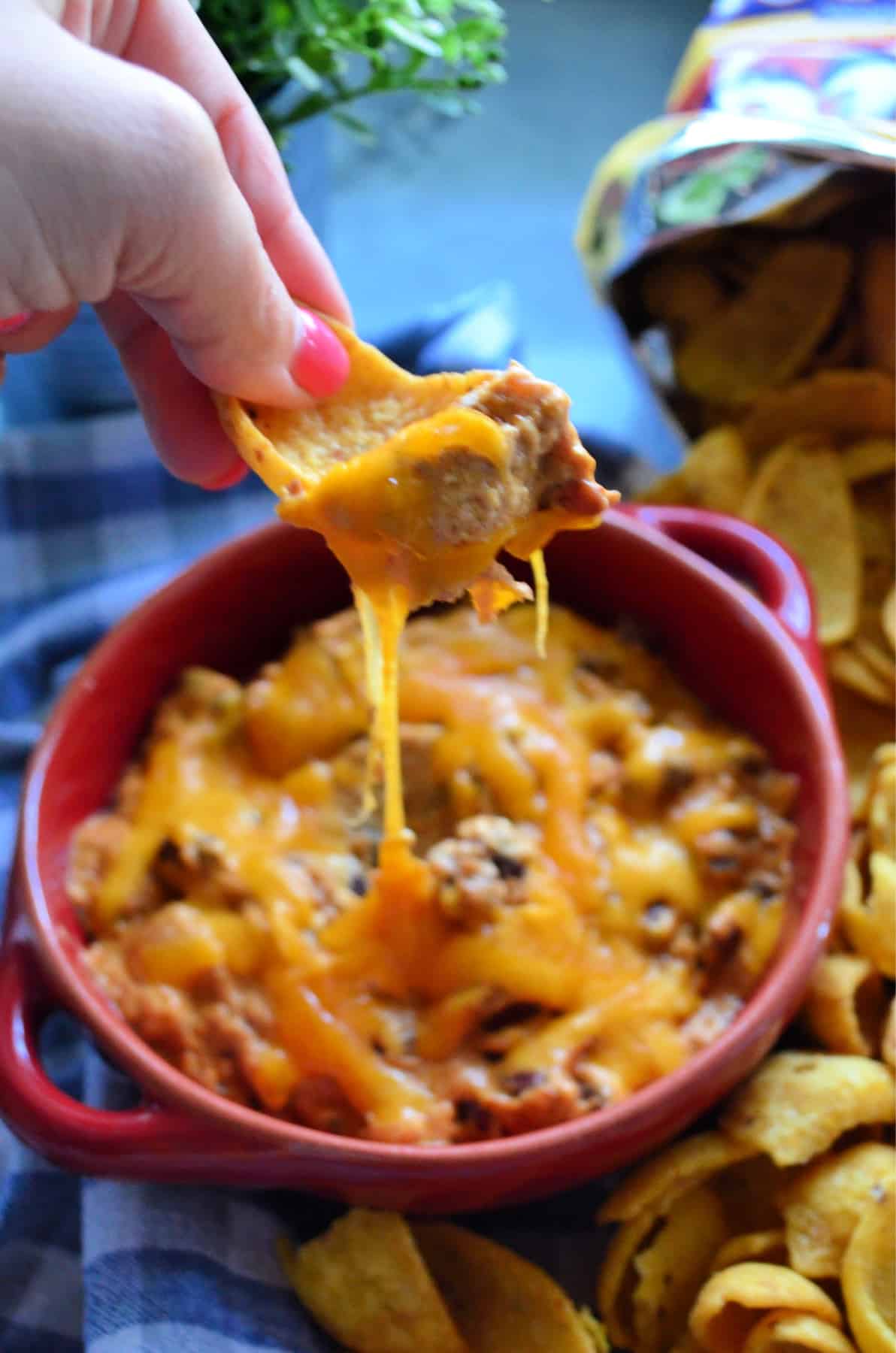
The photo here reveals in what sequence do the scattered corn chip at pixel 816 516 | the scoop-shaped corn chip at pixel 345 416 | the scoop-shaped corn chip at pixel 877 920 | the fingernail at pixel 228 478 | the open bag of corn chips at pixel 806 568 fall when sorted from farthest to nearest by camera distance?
the scattered corn chip at pixel 816 516 → the fingernail at pixel 228 478 → the scoop-shaped corn chip at pixel 877 920 → the open bag of corn chips at pixel 806 568 → the scoop-shaped corn chip at pixel 345 416

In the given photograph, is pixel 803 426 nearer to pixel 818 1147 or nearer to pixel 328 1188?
pixel 818 1147

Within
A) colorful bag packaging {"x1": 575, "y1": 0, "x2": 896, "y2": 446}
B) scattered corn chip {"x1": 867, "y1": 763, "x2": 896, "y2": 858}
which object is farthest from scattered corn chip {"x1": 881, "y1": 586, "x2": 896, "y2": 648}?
colorful bag packaging {"x1": 575, "y1": 0, "x2": 896, "y2": 446}

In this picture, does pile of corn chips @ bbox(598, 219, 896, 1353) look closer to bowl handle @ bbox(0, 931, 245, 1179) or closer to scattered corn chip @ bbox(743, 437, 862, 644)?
scattered corn chip @ bbox(743, 437, 862, 644)

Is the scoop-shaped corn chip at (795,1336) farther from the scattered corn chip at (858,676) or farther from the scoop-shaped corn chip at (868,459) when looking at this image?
the scoop-shaped corn chip at (868,459)

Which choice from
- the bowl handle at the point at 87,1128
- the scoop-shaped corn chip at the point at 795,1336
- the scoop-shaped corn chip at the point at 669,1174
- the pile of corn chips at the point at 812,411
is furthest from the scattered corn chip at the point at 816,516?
Answer: the bowl handle at the point at 87,1128

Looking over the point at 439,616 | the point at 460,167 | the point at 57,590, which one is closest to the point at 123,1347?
the point at 439,616
